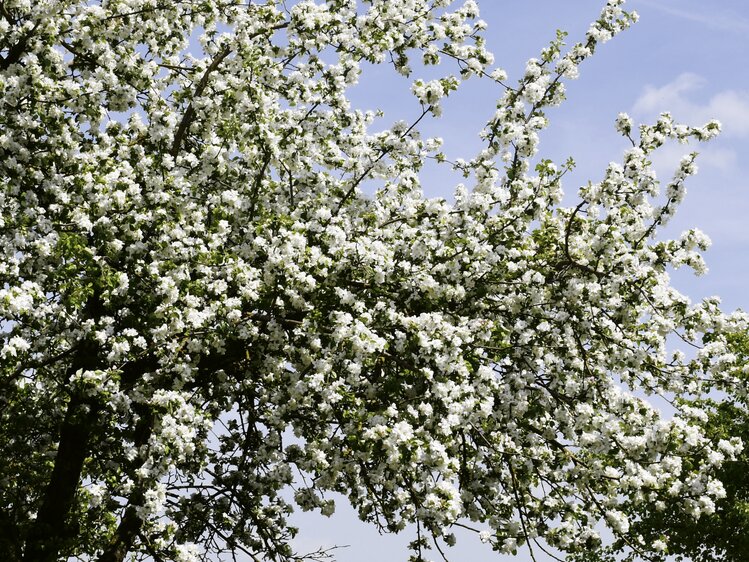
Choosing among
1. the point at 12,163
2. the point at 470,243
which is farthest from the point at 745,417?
the point at 12,163

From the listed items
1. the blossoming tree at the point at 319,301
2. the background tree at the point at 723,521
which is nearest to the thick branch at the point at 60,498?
the blossoming tree at the point at 319,301

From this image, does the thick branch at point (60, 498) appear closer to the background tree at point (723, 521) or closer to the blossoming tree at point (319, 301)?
the blossoming tree at point (319, 301)

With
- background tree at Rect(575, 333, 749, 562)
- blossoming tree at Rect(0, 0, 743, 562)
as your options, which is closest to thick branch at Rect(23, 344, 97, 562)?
blossoming tree at Rect(0, 0, 743, 562)

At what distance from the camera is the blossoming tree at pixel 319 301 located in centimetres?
1241

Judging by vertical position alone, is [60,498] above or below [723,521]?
below

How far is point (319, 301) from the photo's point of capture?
43.1 feet

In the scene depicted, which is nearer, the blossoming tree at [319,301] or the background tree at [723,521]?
the blossoming tree at [319,301]

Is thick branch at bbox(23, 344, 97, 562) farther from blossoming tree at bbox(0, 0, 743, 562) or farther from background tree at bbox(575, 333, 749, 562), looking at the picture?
background tree at bbox(575, 333, 749, 562)

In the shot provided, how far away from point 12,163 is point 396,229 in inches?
258

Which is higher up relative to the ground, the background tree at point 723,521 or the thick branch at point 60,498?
the background tree at point 723,521

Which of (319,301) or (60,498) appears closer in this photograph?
(319,301)

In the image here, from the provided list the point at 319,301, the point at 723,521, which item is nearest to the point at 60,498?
the point at 319,301

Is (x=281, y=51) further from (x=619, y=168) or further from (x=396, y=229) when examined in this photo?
(x=619, y=168)

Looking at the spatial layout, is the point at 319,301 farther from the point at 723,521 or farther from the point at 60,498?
the point at 723,521
